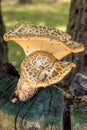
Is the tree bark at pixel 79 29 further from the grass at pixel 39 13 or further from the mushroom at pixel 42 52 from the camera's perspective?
the grass at pixel 39 13

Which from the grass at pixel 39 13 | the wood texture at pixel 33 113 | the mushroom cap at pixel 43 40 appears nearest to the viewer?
the mushroom cap at pixel 43 40

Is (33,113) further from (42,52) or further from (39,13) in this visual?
(39,13)

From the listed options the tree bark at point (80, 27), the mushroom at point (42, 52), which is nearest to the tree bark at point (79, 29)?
the tree bark at point (80, 27)

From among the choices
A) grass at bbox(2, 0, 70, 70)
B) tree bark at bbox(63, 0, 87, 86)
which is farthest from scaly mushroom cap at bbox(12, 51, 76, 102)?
grass at bbox(2, 0, 70, 70)

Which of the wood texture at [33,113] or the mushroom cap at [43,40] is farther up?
the mushroom cap at [43,40]

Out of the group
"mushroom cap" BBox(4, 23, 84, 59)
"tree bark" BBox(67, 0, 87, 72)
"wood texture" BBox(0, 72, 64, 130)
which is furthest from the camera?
"tree bark" BBox(67, 0, 87, 72)

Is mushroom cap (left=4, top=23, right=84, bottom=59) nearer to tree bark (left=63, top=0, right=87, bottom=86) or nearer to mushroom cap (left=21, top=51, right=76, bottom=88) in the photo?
mushroom cap (left=21, top=51, right=76, bottom=88)

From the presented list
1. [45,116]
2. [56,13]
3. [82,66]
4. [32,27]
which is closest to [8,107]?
[45,116]
